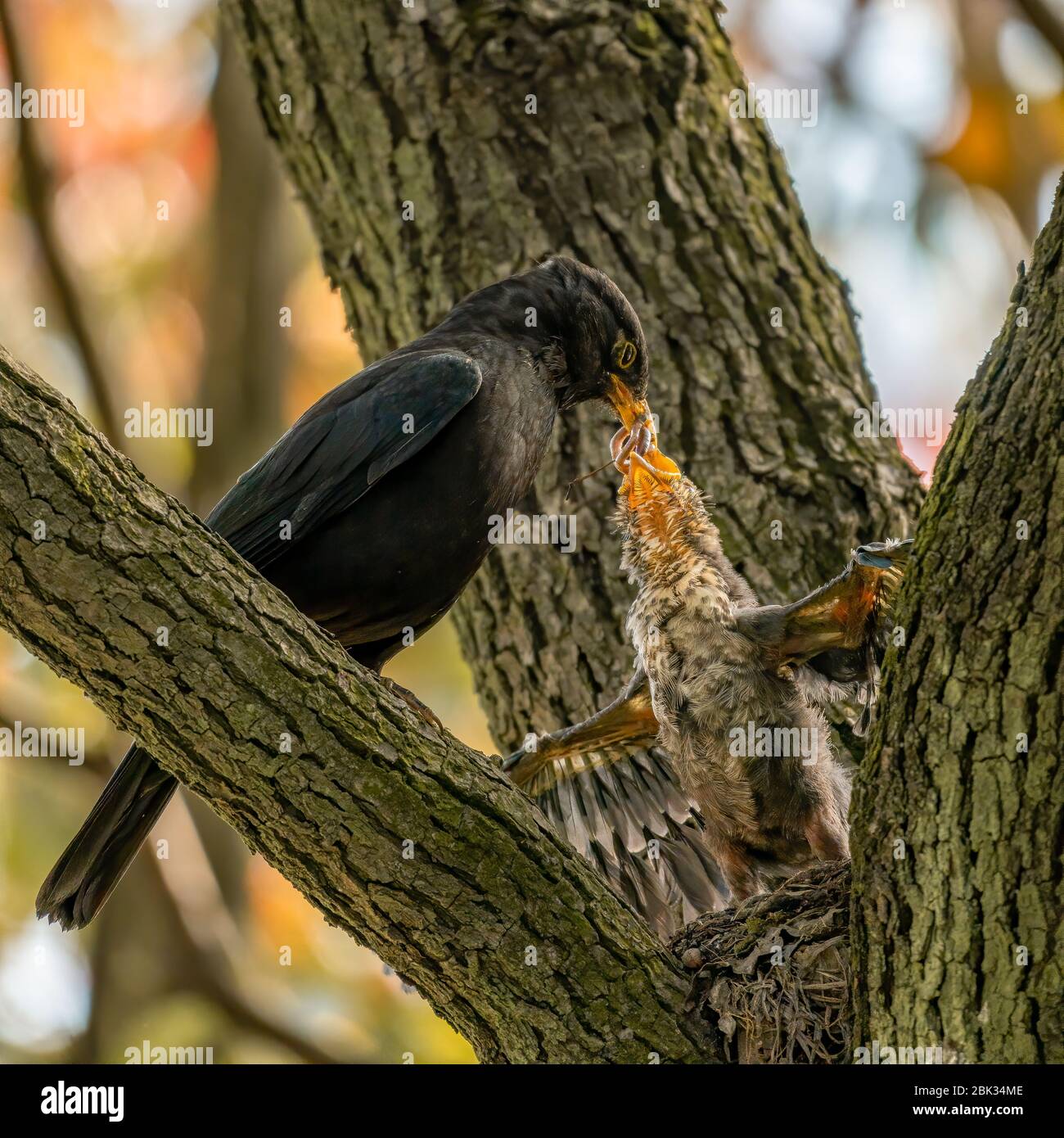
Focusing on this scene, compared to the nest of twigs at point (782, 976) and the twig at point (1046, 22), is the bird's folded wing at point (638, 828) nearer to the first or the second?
the nest of twigs at point (782, 976)

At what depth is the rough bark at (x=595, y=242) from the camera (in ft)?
14.5

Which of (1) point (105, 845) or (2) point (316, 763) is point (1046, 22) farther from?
(1) point (105, 845)

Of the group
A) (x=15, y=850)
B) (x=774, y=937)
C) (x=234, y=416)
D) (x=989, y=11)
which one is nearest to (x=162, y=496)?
(x=774, y=937)

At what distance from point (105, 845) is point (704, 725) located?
1.71 meters

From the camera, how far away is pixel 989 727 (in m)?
2.54

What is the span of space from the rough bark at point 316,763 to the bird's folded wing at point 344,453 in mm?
1152

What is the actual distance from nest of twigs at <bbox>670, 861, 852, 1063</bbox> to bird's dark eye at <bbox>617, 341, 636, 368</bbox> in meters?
1.82

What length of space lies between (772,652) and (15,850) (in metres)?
5.09

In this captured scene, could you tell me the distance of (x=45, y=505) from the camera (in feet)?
8.23
